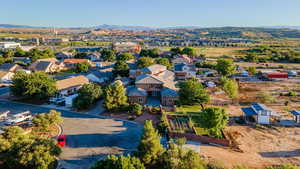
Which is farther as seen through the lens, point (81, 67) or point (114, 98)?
point (81, 67)

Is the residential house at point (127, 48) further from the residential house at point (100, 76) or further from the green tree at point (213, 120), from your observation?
the green tree at point (213, 120)

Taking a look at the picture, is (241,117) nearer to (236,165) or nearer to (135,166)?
(236,165)

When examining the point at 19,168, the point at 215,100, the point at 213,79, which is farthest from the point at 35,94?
the point at 213,79

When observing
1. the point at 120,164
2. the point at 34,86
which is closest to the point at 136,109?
A: the point at 120,164

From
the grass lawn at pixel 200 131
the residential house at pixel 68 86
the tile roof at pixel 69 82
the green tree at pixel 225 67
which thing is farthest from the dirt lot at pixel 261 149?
the green tree at pixel 225 67

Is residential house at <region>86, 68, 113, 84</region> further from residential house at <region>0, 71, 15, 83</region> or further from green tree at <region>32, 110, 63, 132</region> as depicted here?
green tree at <region>32, 110, 63, 132</region>

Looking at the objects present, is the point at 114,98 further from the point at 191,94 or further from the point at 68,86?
the point at 68,86

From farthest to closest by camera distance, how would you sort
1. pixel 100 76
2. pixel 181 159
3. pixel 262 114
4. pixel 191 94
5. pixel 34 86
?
1. pixel 100 76
2. pixel 34 86
3. pixel 191 94
4. pixel 262 114
5. pixel 181 159
